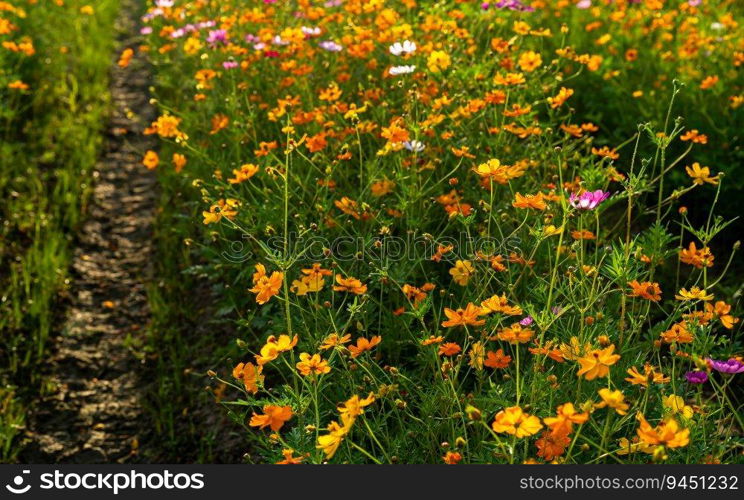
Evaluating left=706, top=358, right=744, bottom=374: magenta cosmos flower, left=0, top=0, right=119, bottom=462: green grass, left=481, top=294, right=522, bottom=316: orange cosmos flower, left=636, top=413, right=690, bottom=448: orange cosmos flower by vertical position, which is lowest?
left=0, top=0, right=119, bottom=462: green grass

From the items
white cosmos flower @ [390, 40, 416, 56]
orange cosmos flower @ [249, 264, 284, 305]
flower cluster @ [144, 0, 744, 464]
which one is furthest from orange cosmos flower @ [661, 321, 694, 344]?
white cosmos flower @ [390, 40, 416, 56]

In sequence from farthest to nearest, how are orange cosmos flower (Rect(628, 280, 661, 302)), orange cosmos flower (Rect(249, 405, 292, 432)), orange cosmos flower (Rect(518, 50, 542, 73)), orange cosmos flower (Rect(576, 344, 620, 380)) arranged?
orange cosmos flower (Rect(518, 50, 542, 73))
orange cosmos flower (Rect(628, 280, 661, 302))
orange cosmos flower (Rect(249, 405, 292, 432))
orange cosmos flower (Rect(576, 344, 620, 380))

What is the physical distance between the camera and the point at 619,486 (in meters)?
1.69

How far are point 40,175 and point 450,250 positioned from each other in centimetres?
330

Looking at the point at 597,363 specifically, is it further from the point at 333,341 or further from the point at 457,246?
the point at 457,246

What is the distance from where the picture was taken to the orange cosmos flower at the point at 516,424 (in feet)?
5.23

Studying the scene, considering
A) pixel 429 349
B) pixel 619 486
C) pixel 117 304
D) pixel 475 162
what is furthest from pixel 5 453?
pixel 619 486

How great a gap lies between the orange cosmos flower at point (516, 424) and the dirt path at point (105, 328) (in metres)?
1.92

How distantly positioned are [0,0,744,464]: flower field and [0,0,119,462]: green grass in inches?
5.6

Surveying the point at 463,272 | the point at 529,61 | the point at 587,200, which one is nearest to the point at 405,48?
the point at 529,61

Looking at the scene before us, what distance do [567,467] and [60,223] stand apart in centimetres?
349

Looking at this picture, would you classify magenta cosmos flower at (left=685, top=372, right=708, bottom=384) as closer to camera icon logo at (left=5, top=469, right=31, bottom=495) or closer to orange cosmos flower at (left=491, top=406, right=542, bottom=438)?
orange cosmos flower at (left=491, top=406, right=542, bottom=438)

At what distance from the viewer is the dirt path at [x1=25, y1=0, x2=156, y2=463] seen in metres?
3.16

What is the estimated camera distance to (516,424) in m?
1.60
